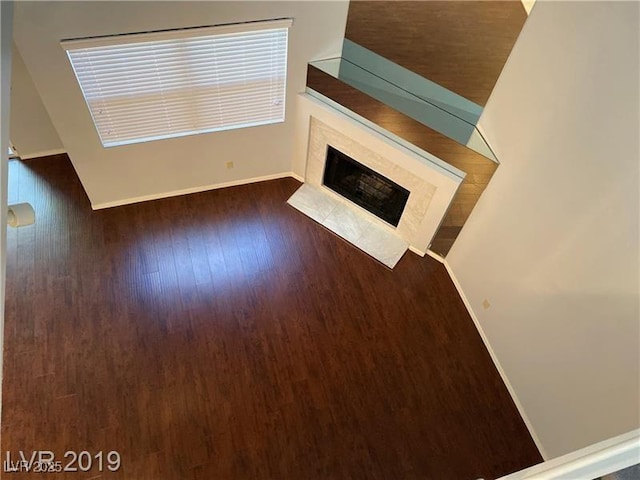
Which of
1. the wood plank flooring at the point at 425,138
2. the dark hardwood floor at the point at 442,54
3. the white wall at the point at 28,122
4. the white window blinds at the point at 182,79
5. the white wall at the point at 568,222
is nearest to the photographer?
the white wall at the point at 568,222

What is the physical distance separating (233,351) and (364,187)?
241 centimetres

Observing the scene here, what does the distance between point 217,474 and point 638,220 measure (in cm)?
387

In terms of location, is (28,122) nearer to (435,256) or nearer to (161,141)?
(161,141)

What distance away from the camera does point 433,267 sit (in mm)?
5734

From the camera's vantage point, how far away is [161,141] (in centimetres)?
530

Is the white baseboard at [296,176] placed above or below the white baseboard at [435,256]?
above

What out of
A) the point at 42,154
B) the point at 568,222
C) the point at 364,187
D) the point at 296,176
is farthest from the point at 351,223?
the point at 42,154

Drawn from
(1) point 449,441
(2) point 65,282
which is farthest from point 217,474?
(2) point 65,282

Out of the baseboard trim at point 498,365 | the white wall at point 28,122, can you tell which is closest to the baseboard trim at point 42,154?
the white wall at point 28,122

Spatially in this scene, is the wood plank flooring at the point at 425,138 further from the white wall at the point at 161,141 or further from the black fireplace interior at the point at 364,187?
the black fireplace interior at the point at 364,187

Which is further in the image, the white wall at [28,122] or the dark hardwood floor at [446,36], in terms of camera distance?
the dark hardwood floor at [446,36]

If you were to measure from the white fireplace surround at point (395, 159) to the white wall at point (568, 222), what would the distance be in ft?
1.56

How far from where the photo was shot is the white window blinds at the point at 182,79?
4379 mm

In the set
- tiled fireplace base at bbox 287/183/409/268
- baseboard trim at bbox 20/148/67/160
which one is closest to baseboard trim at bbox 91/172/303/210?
tiled fireplace base at bbox 287/183/409/268
